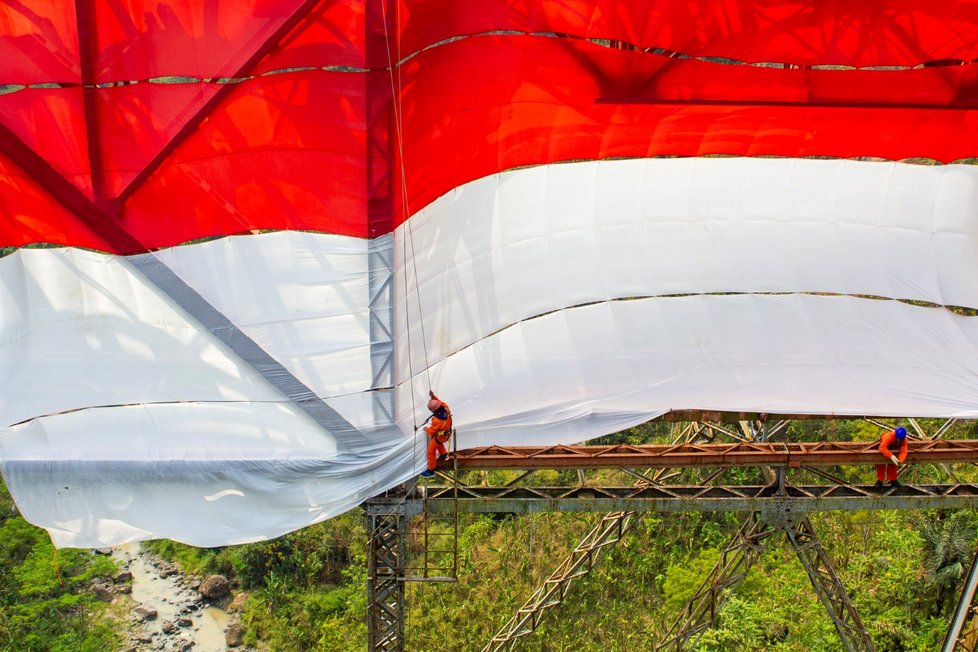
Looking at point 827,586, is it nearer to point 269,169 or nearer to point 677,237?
point 677,237

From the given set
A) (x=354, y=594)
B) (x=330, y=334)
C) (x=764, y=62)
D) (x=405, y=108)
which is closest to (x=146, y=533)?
(x=330, y=334)

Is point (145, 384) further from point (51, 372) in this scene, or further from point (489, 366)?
point (489, 366)

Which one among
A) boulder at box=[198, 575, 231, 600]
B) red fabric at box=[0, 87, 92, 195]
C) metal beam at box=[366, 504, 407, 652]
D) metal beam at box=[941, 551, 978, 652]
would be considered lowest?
boulder at box=[198, 575, 231, 600]

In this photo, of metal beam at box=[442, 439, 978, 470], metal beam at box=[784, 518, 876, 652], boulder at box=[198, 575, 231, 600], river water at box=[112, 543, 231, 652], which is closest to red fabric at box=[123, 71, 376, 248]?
metal beam at box=[442, 439, 978, 470]

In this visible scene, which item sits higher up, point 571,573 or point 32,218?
point 32,218

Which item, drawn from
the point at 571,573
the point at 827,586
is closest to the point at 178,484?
the point at 571,573

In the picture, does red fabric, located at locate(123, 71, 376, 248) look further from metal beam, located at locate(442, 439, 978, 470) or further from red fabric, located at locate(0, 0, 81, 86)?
metal beam, located at locate(442, 439, 978, 470)
